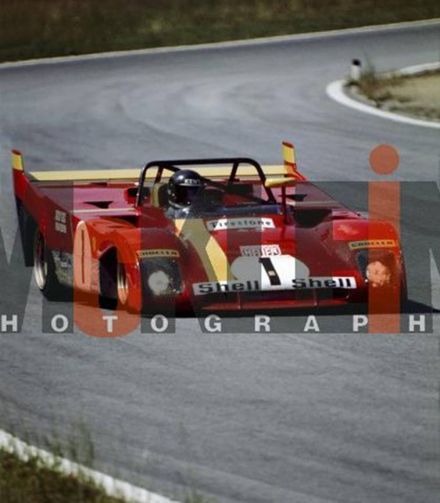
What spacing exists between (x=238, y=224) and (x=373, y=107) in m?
13.4

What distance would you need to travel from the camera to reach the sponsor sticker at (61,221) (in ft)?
44.1

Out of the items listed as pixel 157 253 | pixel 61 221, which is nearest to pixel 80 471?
pixel 157 253

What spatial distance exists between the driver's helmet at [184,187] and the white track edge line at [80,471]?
418 centimetres

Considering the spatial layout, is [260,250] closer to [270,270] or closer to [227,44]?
[270,270]

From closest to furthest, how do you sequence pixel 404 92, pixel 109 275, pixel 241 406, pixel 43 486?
pixel 43 486 → pixel 241 406 → pixel 109 275 → pixel 404 92

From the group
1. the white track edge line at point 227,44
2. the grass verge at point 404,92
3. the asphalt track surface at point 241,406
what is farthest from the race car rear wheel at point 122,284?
the white track edge line at point 227,44

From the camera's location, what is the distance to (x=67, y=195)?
14.4 metres

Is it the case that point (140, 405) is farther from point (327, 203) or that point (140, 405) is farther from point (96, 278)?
point (327, 203)

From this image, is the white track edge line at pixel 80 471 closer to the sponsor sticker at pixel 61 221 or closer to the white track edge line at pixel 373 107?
the sponsor sticker at pixel 61 221

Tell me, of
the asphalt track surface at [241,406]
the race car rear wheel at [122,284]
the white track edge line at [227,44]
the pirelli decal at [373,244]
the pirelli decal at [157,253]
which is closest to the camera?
the asphalt track surface at [241,406]

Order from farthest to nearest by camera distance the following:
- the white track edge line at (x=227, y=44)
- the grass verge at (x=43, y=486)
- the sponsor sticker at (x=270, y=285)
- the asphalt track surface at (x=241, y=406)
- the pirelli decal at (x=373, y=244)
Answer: the white track edge line at (x=227, y=44), the pirelli decal at (x=373, y=244), the sponsor sticker at (x=270, y=285), the asphalt track surface at (x=241, y=406), the grass verge at (x=43, y=486)

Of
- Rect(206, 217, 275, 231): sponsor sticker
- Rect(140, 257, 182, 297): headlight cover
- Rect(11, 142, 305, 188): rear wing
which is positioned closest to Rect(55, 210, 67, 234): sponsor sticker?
Rect(206, 217, 275, 231): sponsor sticker

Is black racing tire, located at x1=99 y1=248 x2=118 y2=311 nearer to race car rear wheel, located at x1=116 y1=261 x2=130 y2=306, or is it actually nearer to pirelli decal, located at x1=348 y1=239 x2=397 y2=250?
race car rear wheel, located at x1=116 y1=261 x2=130 y2=306

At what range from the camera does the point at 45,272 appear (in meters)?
13.7
